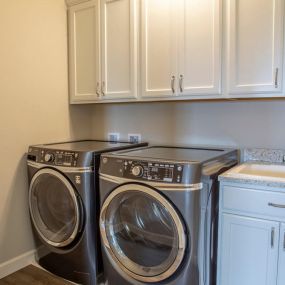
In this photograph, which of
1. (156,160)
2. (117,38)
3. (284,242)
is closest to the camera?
(284,242)

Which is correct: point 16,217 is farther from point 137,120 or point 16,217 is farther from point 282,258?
point 282,258

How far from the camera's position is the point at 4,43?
231 centimetres

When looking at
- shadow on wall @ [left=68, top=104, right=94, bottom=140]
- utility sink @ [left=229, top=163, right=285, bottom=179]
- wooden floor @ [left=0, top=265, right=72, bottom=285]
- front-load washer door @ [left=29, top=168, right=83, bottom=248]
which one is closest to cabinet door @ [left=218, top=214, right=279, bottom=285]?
utility sink @ [left=229, top=163, right=285, bottom=179]

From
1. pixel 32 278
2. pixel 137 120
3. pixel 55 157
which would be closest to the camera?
pixel 55 157

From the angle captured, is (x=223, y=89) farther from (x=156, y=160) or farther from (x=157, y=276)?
(x=157, y=276)

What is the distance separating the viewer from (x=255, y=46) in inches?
75.2

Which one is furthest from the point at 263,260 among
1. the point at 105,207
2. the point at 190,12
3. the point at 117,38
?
the point at 117,38

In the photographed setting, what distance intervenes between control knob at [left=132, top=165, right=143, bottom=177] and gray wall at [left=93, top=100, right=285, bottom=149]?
2.84ft

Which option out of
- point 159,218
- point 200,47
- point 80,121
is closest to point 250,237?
point 159,218

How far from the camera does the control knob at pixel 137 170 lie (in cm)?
178

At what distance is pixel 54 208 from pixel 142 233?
827mm

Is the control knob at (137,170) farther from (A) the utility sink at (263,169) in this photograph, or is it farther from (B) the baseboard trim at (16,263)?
(B) the baseboard trim at (16,263)

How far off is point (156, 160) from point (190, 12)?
1100mm

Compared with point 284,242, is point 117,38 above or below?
above
